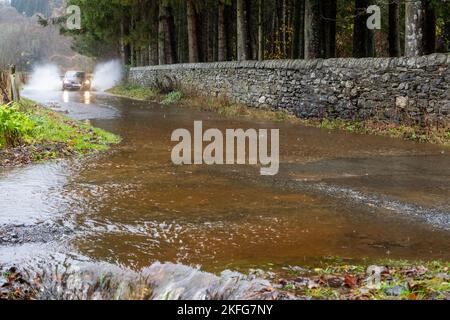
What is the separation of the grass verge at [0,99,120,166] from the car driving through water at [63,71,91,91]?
96.8 feet

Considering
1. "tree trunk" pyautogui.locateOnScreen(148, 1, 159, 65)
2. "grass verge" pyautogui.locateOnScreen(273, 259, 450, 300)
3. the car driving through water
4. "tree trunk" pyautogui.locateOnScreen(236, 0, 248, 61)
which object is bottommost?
"grass verge" pyautogui.locateOnScreen(273, 259, 450, 300)

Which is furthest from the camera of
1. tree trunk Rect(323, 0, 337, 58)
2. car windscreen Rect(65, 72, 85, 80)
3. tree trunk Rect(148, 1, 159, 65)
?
car windscreen Rect(65, 72, 85, 80)

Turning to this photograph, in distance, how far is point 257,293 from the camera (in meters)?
3.82

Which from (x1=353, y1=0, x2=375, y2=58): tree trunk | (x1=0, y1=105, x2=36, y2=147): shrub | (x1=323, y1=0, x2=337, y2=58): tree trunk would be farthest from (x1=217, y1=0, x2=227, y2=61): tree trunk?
(x1=0, y1=105, x2=36, y2=147): shrub

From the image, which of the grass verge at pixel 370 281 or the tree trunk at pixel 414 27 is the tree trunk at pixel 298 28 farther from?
the grass verge at pixel 370 281

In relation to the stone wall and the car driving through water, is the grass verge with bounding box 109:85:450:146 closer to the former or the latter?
the stone wall

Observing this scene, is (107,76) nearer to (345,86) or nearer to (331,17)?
(331,17)

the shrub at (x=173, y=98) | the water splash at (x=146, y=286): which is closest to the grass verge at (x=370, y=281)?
the water splash at (x=146, y=286)

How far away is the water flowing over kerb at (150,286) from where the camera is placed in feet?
12.2

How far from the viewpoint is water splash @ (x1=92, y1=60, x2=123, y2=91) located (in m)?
45.3

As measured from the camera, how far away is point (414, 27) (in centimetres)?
1445

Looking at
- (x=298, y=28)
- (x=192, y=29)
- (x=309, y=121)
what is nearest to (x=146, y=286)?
(x=309, y=121)
